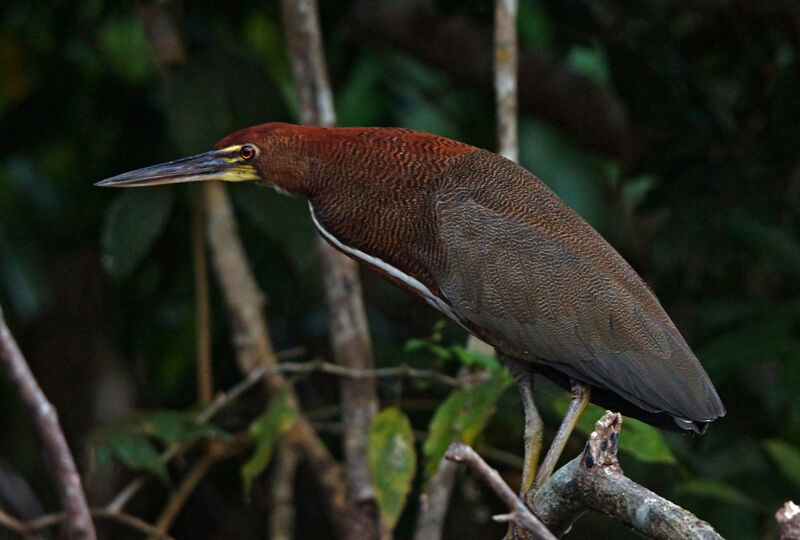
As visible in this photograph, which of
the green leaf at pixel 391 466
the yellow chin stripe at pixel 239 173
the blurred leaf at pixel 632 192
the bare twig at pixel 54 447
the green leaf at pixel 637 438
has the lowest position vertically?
the green leaf at pixel 391 466

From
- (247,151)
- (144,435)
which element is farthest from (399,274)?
(144,435)

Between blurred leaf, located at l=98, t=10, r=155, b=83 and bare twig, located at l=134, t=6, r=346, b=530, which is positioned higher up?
blurred leaf, located at l=98, t=10, r=155, b=83

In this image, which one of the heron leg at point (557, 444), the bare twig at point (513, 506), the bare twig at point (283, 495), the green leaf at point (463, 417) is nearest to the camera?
the bare twig at point (513, 506)

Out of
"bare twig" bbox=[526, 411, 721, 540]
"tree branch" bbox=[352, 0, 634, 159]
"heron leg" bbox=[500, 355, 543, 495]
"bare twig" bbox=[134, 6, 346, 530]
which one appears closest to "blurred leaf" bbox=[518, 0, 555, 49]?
"tree branch" bbox=[352, 0, 634, 159]

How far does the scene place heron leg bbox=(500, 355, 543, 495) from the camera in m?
2.52

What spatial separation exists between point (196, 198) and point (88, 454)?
3.20 ft

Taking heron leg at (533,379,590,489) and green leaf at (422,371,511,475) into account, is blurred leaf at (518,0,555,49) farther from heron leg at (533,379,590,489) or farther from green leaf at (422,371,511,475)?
heron leg at (533,379,590,489)

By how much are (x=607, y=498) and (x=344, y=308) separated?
1.81m

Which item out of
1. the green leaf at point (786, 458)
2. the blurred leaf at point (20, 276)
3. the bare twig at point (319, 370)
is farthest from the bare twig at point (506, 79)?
the blurred leaf at point (20, 276)

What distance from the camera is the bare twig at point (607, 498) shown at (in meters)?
1.72

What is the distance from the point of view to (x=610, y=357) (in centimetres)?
243

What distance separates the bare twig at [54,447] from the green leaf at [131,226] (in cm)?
208

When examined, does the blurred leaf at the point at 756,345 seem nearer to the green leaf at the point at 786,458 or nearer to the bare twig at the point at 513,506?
the green leaf at the point at 786,458

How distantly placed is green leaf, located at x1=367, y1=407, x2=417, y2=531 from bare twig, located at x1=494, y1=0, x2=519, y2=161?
89 cm
